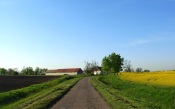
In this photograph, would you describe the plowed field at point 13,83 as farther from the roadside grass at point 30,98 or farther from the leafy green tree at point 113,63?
the leafy green tree at point 113,63

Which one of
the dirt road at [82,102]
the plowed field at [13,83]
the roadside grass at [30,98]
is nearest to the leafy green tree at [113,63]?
the plowed field at [13,83]

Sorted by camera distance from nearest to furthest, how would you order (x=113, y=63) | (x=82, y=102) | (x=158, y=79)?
(x=82, y=102)
(x=158, y=79)
(x=113, y=63)

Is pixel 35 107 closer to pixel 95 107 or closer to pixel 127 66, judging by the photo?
pixel 95 107

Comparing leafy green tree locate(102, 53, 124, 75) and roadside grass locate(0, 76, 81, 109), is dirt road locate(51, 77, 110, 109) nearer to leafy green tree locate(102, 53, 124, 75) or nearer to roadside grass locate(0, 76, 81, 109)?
roadside grass locate(0, 76, 81, 109)

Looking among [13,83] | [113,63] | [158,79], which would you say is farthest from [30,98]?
[113,63]

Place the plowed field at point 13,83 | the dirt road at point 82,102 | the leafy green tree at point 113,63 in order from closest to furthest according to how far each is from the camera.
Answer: the dirt road at point 82,102
the plowed field at point 13,83
the leafy green tree at point 113,63

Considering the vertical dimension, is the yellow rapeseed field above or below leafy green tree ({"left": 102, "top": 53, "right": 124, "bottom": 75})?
below

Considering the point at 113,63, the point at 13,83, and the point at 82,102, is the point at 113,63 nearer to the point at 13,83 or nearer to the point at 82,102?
the point at 13,83

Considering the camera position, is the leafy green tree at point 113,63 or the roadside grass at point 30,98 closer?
the roadside grass at point 30,98

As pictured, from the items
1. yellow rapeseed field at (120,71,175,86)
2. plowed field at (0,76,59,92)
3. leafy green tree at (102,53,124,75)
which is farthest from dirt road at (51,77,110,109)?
leafy green tree at (102,53,124,75)

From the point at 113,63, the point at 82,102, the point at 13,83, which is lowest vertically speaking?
the point at 82,102

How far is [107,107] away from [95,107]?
78cm

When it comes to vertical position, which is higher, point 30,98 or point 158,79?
point 158,79

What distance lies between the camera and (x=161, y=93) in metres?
26.2
